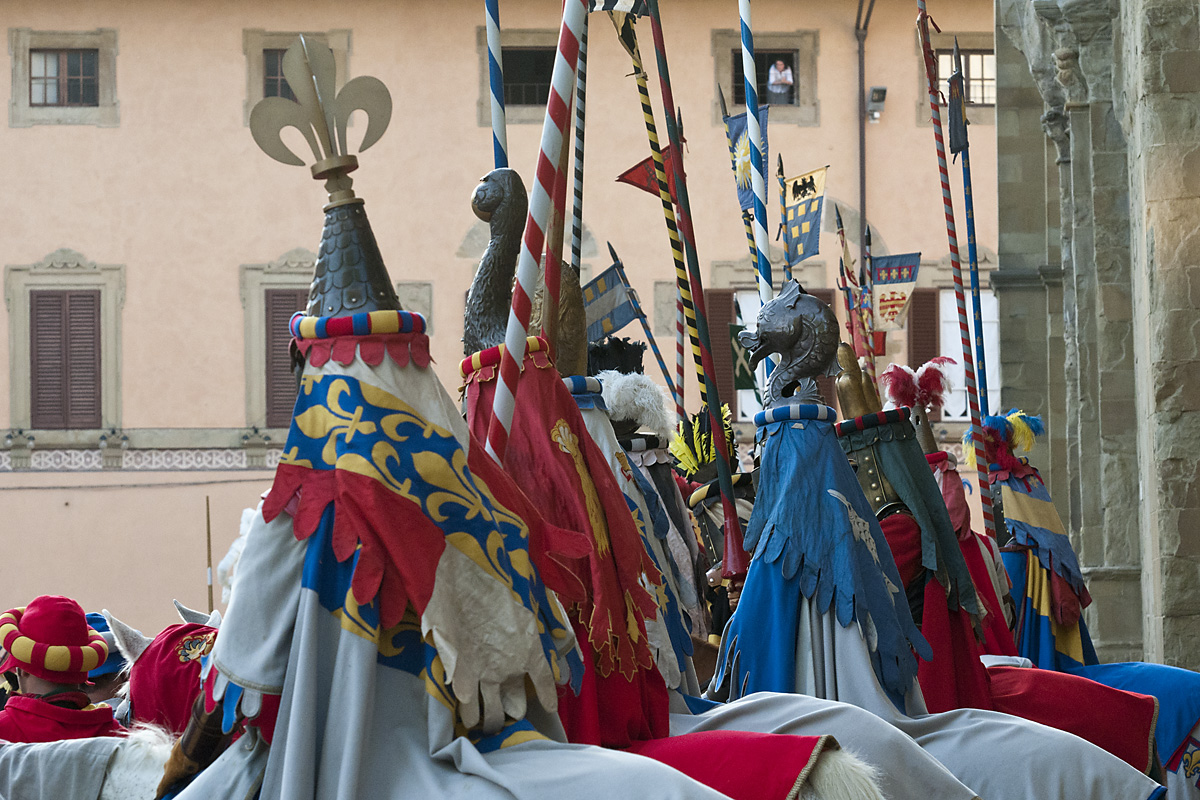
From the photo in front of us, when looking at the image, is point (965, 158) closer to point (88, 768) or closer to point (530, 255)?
point (530, 255)

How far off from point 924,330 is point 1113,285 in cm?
1103

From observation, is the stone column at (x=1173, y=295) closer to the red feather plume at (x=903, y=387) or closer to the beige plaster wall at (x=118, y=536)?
the red feather plume at (x=903, y=387)

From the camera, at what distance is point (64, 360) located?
19.8m

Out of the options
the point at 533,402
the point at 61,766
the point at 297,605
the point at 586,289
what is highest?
the point at 586,289

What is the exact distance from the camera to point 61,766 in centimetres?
357

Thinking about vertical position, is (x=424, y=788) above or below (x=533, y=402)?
below

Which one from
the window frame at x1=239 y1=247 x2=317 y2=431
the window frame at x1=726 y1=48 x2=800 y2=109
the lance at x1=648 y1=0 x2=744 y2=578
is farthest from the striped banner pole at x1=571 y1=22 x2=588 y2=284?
the window frame at x1=726 y1=48 x2=800 y2=109

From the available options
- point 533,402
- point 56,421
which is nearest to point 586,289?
point 533,402

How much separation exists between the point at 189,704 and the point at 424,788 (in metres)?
1.25

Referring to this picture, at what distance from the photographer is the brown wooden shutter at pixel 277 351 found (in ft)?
65.1

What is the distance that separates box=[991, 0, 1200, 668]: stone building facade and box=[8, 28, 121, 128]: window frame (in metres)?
12.3

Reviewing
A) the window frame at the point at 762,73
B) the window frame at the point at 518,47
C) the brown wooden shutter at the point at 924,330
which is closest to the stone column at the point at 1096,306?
the brown wooden shutter at the point at 924,330

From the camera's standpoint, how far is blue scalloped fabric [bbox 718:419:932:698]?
165 inches

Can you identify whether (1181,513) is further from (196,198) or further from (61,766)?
(196,198)
